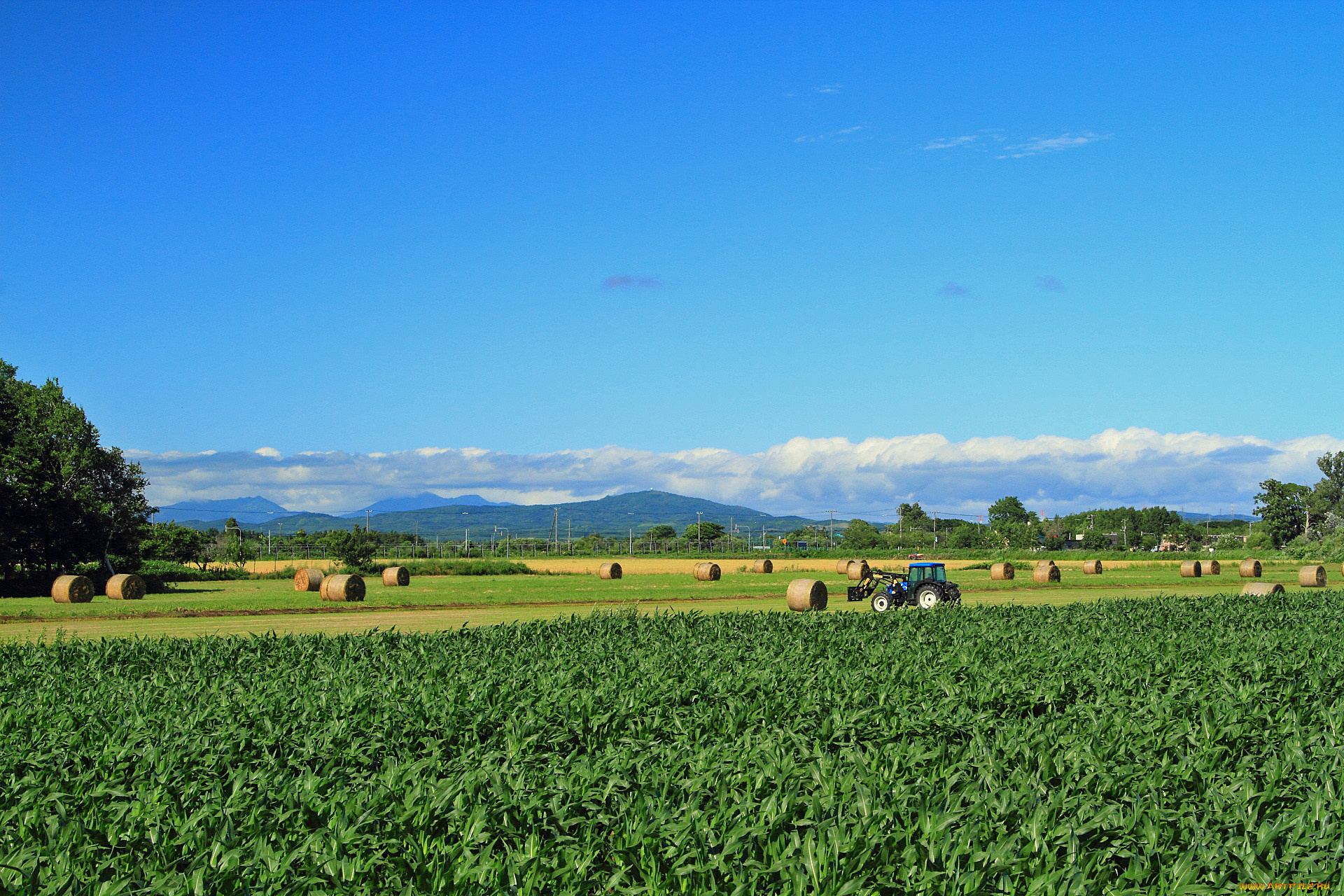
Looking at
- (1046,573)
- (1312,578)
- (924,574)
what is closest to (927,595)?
(924,574)

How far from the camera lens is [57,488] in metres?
52.0

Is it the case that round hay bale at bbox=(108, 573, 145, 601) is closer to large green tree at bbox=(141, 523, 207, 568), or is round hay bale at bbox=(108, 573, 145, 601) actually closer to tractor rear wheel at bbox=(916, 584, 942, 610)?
large green tree at bbox=(141, 523, 207, 568)

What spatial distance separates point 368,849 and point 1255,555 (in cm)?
11810

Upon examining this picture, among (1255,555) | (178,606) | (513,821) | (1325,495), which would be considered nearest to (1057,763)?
(513,821)

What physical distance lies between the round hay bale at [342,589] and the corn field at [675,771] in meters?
29.1

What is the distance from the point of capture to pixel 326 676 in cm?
1051

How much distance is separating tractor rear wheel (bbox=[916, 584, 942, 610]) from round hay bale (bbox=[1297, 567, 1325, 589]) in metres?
29.2

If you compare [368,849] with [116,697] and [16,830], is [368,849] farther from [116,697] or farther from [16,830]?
[116,697]

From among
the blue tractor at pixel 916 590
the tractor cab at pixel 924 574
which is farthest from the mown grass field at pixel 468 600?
the tractor cab at pixel 924 574

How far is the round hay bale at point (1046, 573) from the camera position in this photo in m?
57.3

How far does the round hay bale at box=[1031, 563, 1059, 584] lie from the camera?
5734 centimetres

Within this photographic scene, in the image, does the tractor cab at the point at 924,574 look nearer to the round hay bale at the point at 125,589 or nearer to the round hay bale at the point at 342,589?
the round hay bale at the point at 342,589

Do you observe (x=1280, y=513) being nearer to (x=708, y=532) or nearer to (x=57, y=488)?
(x=708, y=532)

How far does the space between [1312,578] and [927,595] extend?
103 feet
